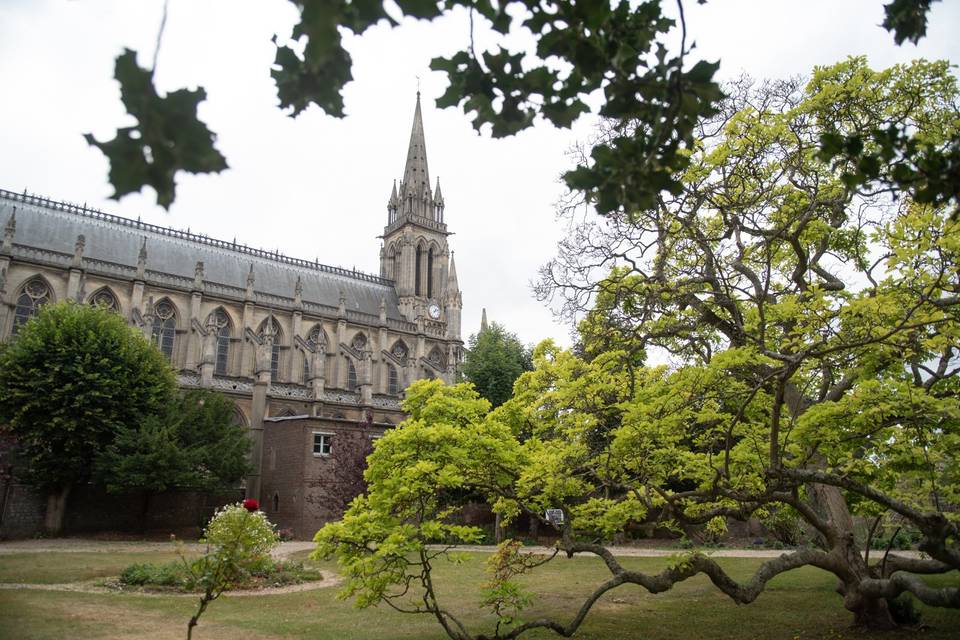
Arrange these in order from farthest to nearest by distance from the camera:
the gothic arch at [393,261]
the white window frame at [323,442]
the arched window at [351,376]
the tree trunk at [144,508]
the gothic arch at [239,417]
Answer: the gothic arch at [393,261] < the arched window at [351,376] < the gothic arch at [239,417] < the white window frame at [323,442] < the tree trunk at [144,508]

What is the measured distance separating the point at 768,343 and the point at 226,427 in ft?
97.2

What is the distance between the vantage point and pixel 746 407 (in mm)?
11203

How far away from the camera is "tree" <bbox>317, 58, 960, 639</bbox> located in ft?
29.7

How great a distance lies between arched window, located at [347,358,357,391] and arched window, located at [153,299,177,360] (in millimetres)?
12282

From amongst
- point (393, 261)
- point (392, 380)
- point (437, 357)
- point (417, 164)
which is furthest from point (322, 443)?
point (417, 164)

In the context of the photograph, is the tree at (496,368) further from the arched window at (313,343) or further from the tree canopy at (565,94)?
the tree canopy at (565,94)

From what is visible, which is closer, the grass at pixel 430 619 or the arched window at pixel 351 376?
the grass at pixel 430 619

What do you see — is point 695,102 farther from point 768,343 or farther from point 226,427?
point 226,427

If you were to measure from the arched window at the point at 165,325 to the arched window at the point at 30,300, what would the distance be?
5.88 metres

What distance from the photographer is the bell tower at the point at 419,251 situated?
189 feet

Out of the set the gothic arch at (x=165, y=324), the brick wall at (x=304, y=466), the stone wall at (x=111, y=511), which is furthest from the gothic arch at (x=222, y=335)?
the stone wall at (x=111, y=511)

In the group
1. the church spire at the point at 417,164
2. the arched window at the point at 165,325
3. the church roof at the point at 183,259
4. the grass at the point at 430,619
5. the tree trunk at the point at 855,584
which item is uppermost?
the church spire at the point at 417,164

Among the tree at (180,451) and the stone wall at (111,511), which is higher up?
the tree at (180,451)

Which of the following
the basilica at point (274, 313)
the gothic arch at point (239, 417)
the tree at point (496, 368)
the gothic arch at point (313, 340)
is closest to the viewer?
the basilica at point (274, 313)
